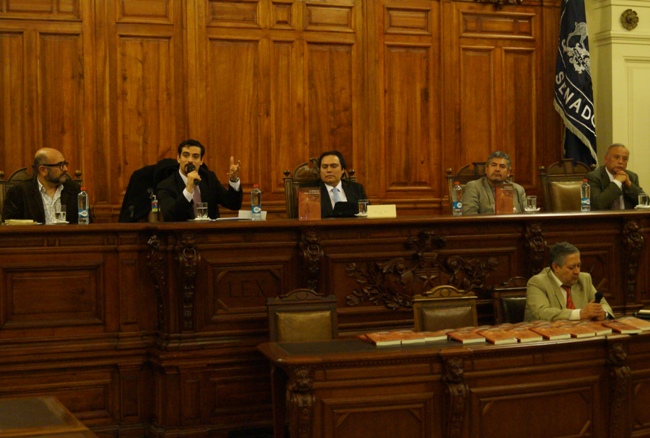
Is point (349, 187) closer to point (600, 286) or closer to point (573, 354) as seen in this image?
point (600, 286)

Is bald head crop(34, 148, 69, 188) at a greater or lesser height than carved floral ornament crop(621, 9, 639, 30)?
lesser

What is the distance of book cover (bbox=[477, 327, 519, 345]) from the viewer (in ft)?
14.1

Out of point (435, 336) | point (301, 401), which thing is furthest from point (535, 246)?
point (301, 401)

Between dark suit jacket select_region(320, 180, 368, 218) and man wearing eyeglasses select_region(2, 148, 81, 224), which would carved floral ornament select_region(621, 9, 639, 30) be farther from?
man wearing eyeglasses select_region(2, 148, 81, 224)

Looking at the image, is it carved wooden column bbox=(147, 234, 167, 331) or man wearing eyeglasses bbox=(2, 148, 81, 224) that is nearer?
carved wooden column bbox=(147, 234, 167, 331)

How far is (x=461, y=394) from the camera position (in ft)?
13.7

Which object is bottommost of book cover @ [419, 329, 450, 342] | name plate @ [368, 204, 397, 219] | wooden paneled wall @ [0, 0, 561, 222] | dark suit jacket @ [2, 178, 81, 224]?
book cover @ [419, 329, 450, 342]

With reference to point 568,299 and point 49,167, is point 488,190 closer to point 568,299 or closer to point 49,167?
point 568,299

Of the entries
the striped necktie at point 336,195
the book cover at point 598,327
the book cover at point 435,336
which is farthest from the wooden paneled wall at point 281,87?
the book cover at point 598,327

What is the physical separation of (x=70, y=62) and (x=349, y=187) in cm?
262

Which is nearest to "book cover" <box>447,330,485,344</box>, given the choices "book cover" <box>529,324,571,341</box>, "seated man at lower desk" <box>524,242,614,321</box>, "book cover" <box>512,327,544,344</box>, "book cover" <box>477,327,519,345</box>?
"book cover" <box>477,327,519,345</box>

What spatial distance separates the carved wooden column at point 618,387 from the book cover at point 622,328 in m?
0.08

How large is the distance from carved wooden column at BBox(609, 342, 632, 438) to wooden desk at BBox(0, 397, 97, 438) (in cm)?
283

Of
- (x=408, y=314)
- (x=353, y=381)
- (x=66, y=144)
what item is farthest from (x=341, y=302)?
(x=66, y=144)
